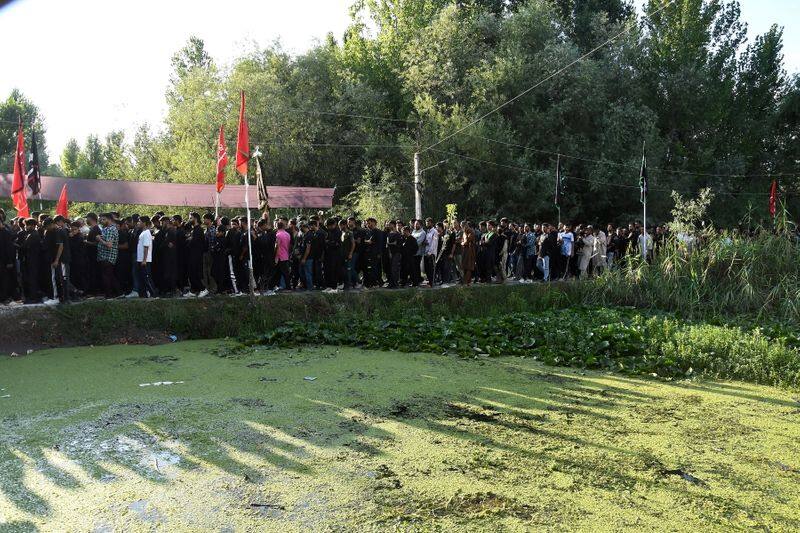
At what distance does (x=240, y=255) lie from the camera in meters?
10.6

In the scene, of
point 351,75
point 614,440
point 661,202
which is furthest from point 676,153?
point 614,440

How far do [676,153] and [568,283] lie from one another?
→ 20667 millimetres

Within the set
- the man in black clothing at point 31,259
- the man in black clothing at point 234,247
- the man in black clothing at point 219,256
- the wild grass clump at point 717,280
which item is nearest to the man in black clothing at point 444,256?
the wild grass clump at point 717,280

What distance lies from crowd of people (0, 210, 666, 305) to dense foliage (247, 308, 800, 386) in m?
1.78

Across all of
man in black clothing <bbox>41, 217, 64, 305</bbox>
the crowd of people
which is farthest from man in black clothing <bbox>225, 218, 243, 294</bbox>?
man in black clothing <bbox>41, 217, 64, 305</bbox>

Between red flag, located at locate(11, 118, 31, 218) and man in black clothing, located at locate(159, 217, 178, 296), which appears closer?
man in black clothing, located at locate(159, 217, 178, 296)

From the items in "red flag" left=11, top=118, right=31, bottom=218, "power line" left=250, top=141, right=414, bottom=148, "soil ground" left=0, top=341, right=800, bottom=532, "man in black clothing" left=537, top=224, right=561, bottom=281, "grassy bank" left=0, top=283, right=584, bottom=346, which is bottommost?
"soil ground" left=0, top=341, right=800, bottom=532

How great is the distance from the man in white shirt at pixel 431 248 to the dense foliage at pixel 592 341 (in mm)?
2128

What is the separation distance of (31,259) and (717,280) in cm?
1117

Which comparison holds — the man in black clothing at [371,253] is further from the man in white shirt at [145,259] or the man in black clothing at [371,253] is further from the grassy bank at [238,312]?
the man in white shirt at [145,259]

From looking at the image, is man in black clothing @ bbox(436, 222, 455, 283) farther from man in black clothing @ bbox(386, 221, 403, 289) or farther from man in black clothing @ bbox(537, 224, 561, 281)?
man in black clothing @ bbox(537, 224, 561, 281)

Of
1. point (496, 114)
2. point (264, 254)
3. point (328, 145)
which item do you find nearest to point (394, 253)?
point (264, 254)

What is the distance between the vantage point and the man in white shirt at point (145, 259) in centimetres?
979

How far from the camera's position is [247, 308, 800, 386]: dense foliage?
24.5 feet
